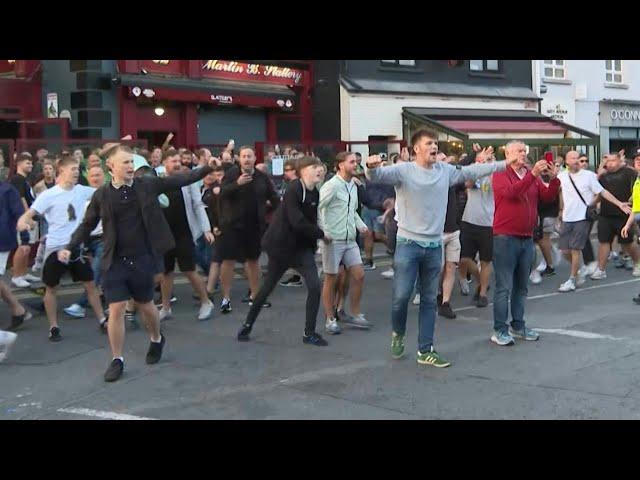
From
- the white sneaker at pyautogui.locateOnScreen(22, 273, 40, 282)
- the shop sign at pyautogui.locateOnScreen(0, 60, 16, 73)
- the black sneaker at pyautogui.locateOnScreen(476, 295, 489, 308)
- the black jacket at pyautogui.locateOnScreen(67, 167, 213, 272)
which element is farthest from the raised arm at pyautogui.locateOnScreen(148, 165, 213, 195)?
the shop sign at pyautogui.locateOnScreen(0, 60, 16, 73)

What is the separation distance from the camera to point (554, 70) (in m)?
28.8

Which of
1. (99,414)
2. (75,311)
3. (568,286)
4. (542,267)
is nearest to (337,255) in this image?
(75,311)

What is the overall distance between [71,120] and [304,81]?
6.92 m

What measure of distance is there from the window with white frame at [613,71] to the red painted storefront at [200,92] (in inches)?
490

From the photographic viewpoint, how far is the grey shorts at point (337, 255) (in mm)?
8844

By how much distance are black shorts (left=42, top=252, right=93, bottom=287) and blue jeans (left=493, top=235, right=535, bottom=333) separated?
4232 millimetres

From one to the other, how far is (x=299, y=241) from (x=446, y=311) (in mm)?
2099

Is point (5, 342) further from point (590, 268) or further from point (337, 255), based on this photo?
point (590, 268)

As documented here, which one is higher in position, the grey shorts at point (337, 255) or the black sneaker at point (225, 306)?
the grey shorts at point (337, 255)

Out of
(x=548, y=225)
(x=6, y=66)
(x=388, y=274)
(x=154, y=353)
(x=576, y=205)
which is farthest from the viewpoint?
(x=6, y=66)

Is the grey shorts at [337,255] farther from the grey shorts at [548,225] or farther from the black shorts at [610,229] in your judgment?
the black shorts at [610,229]

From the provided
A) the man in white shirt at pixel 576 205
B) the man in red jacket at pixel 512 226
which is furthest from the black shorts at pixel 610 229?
the man in red jacket at pixel 512 226

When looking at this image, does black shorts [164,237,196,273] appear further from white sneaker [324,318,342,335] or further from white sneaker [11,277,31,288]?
white sneaker [11,277,31,288]

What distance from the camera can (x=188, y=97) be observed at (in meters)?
19.9
